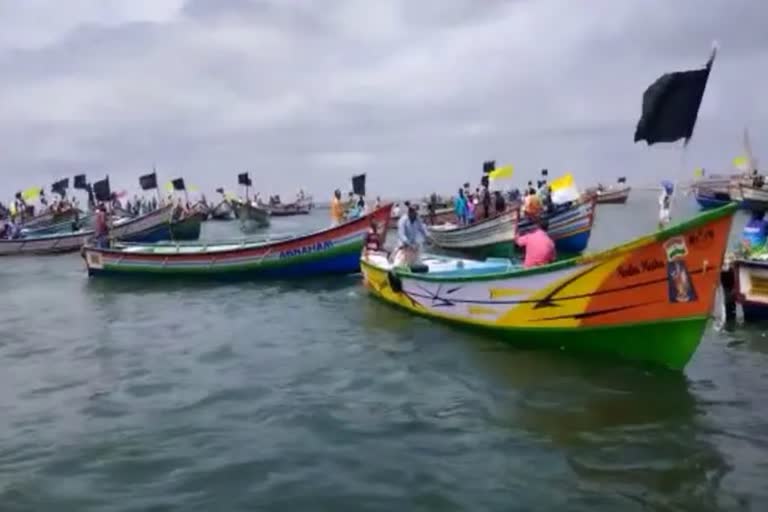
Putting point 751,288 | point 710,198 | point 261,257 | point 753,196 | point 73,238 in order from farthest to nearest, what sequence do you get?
point 710,198
point 753,196
point 73,238
point 261,257
point 751,288

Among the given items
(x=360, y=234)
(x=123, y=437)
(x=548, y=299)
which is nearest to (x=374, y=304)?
(x=360, y=234)

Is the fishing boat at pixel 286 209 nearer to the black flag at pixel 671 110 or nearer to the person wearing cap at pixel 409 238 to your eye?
the person wearing cap at pixel 409 238

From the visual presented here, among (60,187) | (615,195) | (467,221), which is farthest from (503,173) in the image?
(615,195)

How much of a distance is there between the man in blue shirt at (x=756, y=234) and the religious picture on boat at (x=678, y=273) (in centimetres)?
480

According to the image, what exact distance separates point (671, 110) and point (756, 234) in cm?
574

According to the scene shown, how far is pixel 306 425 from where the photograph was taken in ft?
26.8

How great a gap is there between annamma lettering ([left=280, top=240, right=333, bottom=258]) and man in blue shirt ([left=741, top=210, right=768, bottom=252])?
1079 cm

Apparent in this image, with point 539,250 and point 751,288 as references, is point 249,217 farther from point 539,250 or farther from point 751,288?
point 751,288

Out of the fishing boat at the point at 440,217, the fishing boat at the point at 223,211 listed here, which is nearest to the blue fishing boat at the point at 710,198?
the fishing boat at the point at 440,217

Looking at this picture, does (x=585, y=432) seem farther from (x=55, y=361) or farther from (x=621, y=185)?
(x=621, y=185)

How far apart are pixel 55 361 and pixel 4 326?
4.90m

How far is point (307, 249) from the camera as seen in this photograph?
20750mm

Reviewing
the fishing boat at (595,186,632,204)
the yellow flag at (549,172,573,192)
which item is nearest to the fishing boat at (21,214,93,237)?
the yellow flag at (549,172,573,192)

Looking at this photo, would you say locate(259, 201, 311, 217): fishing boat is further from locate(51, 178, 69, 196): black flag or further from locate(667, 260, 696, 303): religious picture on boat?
locate(667, 260, 696, 303): religious picture on boat
